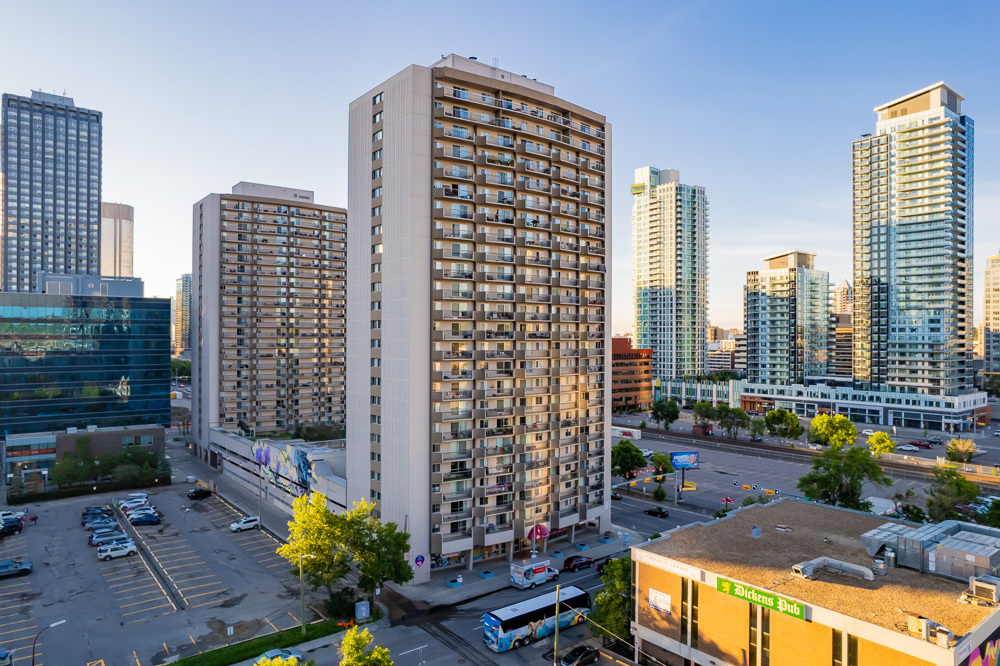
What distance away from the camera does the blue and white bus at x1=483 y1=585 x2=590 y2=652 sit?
1731 inches

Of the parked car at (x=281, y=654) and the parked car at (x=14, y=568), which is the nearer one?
the parked car at (x=281, y=654)

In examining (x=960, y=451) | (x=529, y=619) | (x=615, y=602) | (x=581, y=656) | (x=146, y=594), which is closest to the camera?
(x=581, y=656)

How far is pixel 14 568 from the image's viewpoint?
5881 centimetres

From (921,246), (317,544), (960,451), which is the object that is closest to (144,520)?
(317,544)

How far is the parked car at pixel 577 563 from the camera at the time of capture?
196 feet

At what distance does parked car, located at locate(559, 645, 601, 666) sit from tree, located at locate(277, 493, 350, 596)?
19691mm

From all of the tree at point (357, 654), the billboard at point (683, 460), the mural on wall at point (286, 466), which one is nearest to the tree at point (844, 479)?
the billboard at point (683, 460)

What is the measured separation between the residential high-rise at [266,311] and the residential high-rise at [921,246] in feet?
489

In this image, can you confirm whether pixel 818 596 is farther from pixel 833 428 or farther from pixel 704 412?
pixel 704 412

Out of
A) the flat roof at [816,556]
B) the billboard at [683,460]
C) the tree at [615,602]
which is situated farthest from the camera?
the billboard at [683,460]

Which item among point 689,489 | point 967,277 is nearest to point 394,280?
point 689,489

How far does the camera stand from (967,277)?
157 metres

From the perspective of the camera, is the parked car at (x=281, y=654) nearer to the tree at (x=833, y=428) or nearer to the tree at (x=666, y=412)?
the tree at (x=833, y=428)

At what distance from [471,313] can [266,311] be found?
73.7 m
